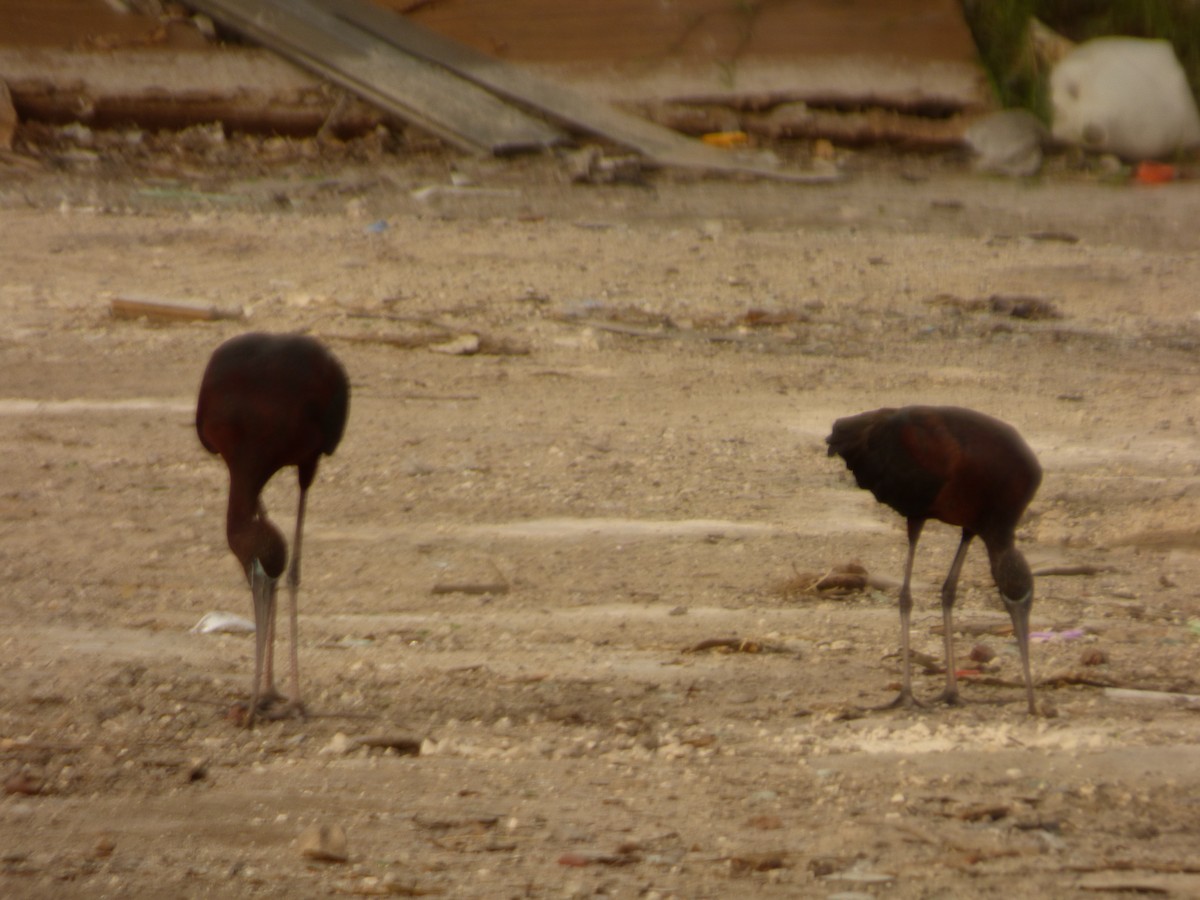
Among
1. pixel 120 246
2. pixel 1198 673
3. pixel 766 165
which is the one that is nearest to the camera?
pixel 1198 673

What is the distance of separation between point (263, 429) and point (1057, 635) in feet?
8.63

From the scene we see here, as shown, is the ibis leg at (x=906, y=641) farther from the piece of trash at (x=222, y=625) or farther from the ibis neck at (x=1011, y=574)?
the piece of trash at (x=222, y=625)

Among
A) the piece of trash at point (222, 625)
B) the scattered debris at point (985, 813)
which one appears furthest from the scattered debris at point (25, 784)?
the scattered debris at point (985, 813)

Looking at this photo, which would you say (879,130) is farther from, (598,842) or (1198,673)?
(598,842)

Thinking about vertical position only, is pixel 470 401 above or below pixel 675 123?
below

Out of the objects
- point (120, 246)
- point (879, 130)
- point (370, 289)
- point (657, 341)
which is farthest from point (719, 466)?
point (879, 130)

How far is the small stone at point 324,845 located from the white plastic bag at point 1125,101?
12.1 metres

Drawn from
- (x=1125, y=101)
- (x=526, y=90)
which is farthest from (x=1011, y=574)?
(x=1125, y=101)

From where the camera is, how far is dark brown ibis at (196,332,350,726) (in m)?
4.76

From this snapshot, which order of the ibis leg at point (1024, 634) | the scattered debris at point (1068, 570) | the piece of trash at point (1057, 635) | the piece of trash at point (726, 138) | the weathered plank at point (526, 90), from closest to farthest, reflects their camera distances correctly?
the ibis leg at point (1024, 634) < the piece of trash at point (1057, 635) < the scattered debris at point (1068, 570) < the weathered plank at point (526, 90) < the piece of trash at point (726, 138)

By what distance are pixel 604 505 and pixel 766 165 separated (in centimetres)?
750

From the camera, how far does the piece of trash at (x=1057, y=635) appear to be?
5.58 m

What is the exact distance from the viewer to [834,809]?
13.5ft

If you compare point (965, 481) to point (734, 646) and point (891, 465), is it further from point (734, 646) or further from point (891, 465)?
point (734, 646)
